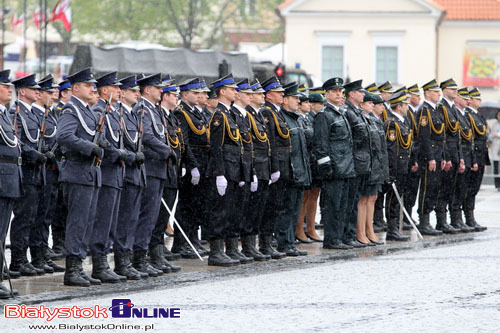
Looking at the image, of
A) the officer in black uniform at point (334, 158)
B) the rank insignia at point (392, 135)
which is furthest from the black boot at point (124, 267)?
the rank insignia at point (392, 135)

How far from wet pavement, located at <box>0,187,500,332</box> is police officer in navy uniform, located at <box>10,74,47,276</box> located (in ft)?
1.33

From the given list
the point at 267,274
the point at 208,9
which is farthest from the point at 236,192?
the point at 208,9

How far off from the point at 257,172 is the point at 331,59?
43828 millimetres

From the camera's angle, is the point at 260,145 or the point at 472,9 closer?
the point at 260,145

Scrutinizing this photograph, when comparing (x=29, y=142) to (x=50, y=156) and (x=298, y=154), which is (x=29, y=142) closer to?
(x=50, y=156)

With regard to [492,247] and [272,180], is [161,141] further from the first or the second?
[492,247]

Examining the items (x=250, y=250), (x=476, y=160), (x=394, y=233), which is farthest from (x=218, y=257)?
(x=476, y=160)

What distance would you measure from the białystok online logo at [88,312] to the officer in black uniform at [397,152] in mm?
7187

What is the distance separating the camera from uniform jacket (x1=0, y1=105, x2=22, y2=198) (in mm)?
10977

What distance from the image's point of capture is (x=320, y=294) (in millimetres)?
11094

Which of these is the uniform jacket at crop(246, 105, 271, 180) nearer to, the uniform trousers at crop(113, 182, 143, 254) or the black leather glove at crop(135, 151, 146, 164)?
the uniform trousers at crop(113, 182, 143, 254)

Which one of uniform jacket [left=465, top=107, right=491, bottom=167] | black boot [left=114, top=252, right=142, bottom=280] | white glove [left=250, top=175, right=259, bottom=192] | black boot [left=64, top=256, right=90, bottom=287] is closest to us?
black boot [left=64, top=256, right=90, bottom=287]

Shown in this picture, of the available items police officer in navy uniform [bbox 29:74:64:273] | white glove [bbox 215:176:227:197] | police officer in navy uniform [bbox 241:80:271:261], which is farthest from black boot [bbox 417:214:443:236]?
police officer in navy uniform [bbox 29:74:64:273]

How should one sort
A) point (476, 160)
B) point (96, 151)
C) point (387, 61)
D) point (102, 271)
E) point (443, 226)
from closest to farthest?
1. point (96, 151)
2. point (102, 271)
3. point (443, 226)
4. point (476, 160)
5. point (387, 61)
